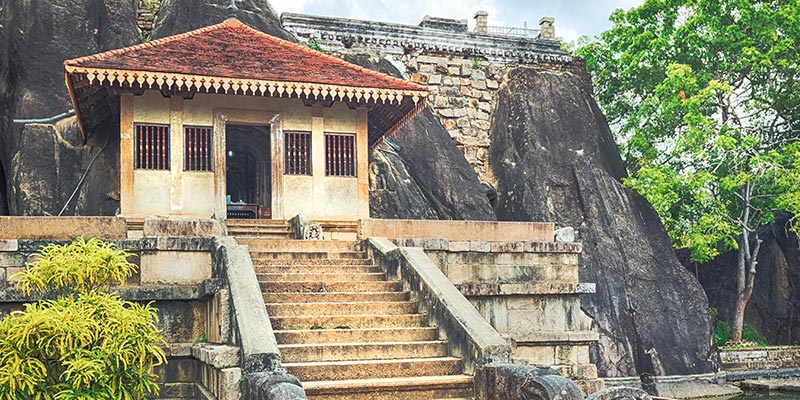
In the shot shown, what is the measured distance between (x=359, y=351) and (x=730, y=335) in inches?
772

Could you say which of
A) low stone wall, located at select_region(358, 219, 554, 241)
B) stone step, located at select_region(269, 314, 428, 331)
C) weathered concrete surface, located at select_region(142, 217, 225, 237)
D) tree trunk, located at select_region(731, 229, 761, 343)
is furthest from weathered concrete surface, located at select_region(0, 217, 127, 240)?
tree trunk, located at select_region(731, 229, 761, 343)

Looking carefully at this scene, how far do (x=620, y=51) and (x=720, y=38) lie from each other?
326cm

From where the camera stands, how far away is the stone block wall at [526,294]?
10.8 metres

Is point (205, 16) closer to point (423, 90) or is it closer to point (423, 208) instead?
point (423, 208)

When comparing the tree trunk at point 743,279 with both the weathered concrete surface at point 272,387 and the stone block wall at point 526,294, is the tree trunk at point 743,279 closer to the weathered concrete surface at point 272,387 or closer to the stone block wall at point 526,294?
the stone block wall at point 526,294

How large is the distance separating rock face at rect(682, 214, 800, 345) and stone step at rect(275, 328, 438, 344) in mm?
19981

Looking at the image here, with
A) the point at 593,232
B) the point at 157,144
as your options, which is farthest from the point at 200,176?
the point at 593,232

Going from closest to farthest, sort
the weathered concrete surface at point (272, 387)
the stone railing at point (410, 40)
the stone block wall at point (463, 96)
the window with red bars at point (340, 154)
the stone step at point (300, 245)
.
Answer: the weathered concrete surface at point (272, 387), the stone step at point (300, 245), the window with red bars at point (340, 154), the stone railing at point (410, 40), the stone block wall at point (463, 96)

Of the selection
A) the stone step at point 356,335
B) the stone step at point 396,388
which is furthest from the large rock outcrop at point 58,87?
the stone step at point 396,388

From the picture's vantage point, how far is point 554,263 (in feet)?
37.6

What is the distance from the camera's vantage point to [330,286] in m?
9.94

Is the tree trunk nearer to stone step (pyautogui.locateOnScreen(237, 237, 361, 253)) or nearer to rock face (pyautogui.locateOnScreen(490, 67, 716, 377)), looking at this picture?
rock face (pyautogui.locateOnScreen(490, 67, 716, 377))

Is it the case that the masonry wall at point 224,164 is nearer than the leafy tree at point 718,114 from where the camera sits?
Yes

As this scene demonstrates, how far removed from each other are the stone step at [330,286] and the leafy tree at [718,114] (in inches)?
576
